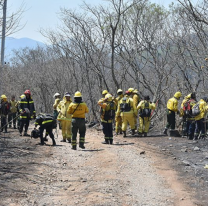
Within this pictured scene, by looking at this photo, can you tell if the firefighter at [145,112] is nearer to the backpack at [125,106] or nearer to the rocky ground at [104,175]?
the backpack at [125,106]

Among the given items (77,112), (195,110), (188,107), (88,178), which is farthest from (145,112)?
(88,178)

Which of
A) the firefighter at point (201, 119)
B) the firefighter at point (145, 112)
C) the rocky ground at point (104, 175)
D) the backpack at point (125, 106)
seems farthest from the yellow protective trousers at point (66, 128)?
the firefighter at point (201, 119)

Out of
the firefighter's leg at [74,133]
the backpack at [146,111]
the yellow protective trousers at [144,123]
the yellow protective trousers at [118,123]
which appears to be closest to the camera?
the firefighter's leg at [74,133]

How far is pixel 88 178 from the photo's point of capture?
8.69 m

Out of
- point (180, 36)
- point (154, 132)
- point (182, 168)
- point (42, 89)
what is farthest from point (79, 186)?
point (42, 89)

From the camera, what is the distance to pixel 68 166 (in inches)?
399

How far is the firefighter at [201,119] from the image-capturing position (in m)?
14.5

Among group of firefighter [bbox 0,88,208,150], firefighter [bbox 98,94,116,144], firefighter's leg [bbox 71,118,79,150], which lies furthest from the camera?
firefighter [bbox 98,94,116,144]

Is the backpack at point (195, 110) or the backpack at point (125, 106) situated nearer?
the backpack at point (195, 110)

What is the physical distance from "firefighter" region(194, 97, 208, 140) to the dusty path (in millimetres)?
2787

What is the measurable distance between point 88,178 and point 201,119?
24.0 feet

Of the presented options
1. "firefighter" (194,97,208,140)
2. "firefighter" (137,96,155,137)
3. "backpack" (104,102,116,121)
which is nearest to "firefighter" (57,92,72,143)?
"backpack" (104,102,116,121)

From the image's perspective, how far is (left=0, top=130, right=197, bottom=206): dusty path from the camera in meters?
7.03

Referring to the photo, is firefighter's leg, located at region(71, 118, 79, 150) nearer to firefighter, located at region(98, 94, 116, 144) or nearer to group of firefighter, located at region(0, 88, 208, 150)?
group of firefighter, located at region(0, 88, 208, 150)
